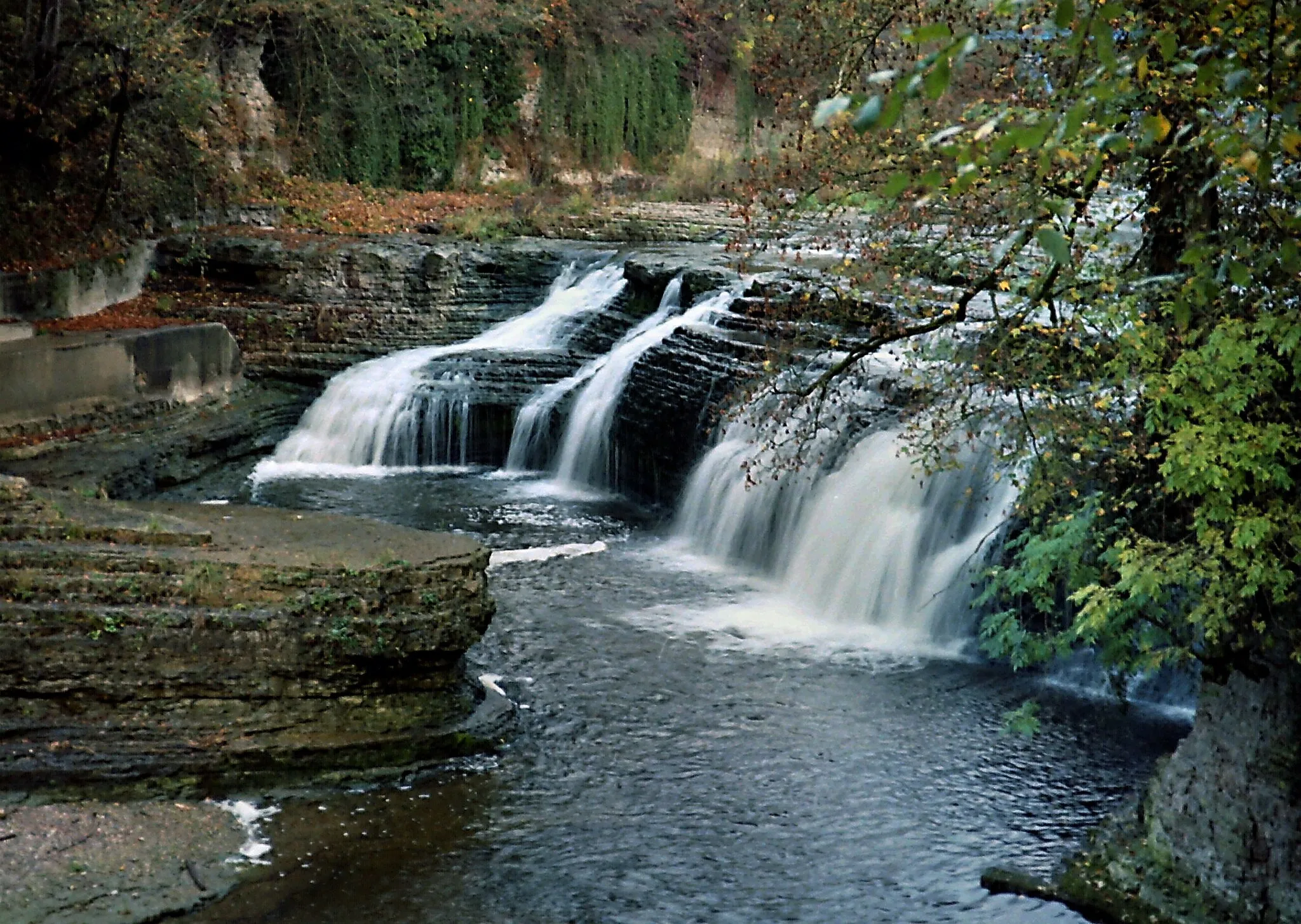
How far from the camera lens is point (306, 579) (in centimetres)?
888

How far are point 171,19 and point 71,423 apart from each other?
25.7 ft

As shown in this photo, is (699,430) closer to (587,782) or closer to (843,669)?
(843,669)

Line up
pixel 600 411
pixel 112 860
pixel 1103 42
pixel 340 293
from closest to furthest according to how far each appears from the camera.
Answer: pixel 1103 42 → pixel 112 860 → pixel 600 411 → pixel 340 293

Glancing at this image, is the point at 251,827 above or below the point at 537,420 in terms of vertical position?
below

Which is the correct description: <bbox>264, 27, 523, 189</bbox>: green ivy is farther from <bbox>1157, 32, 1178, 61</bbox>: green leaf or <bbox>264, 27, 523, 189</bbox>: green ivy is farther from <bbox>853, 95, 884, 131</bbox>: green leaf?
<bbox>853, 95, 884, 131</bbox>: green leaf

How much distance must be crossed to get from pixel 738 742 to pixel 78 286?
12.7 metres

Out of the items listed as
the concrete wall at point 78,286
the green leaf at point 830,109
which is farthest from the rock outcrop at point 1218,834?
the concrete wall at point 78,286

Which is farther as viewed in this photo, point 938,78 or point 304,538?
point 304,538

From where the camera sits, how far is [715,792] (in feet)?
28.3

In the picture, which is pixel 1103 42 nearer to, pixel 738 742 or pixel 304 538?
pixel 738 742

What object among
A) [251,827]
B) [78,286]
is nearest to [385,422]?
[78,286]

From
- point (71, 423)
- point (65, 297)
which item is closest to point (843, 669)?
point (71, 423)

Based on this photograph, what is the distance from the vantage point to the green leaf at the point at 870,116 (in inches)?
130

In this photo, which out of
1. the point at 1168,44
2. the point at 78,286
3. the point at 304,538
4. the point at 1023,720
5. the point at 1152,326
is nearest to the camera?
the point at 1168,44
